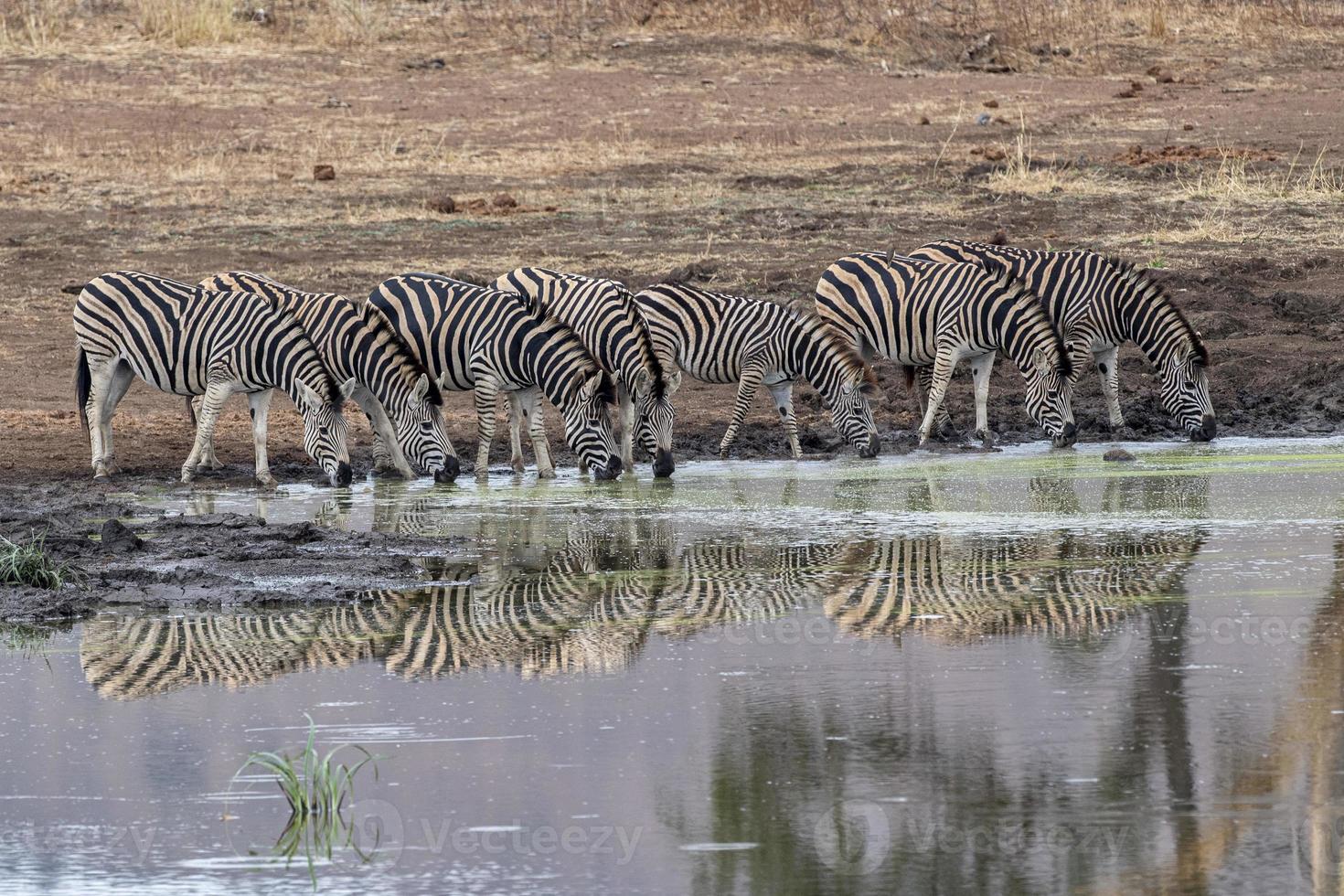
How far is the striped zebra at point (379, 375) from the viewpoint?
1298 cm

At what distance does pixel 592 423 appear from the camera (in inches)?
512

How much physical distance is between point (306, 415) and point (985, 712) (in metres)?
7.31

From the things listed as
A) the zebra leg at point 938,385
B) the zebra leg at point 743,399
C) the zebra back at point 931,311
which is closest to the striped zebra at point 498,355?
the zebra leg at point 743,399

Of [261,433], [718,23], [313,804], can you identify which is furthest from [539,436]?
Result: [718,23]

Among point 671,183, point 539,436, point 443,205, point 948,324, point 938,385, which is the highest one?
point 671,183

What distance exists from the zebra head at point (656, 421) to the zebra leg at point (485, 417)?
1019 millimetres

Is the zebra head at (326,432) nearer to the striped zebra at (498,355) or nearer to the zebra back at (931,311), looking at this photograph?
the striped zebra at (498,355)

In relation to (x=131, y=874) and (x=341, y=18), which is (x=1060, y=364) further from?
(x=341, y=18)

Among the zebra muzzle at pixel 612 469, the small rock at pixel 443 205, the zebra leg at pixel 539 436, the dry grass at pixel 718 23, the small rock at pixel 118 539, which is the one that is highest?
the dry grass at pixel 718 23

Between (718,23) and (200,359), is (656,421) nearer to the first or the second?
(200,359)

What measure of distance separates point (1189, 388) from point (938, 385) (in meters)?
1.95

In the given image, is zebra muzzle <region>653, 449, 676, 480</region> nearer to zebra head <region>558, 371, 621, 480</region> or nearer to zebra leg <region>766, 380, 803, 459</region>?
zebra head <region>558, 371, 621, 480</region>

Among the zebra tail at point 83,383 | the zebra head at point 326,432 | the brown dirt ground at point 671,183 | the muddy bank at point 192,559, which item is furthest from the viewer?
the brown dirt ground at point 671,183

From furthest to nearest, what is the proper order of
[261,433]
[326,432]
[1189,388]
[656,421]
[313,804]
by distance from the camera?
1. [1189,388]
2. [656,421]
3. [261,433]
4. [326,432]
5. [313,804]
